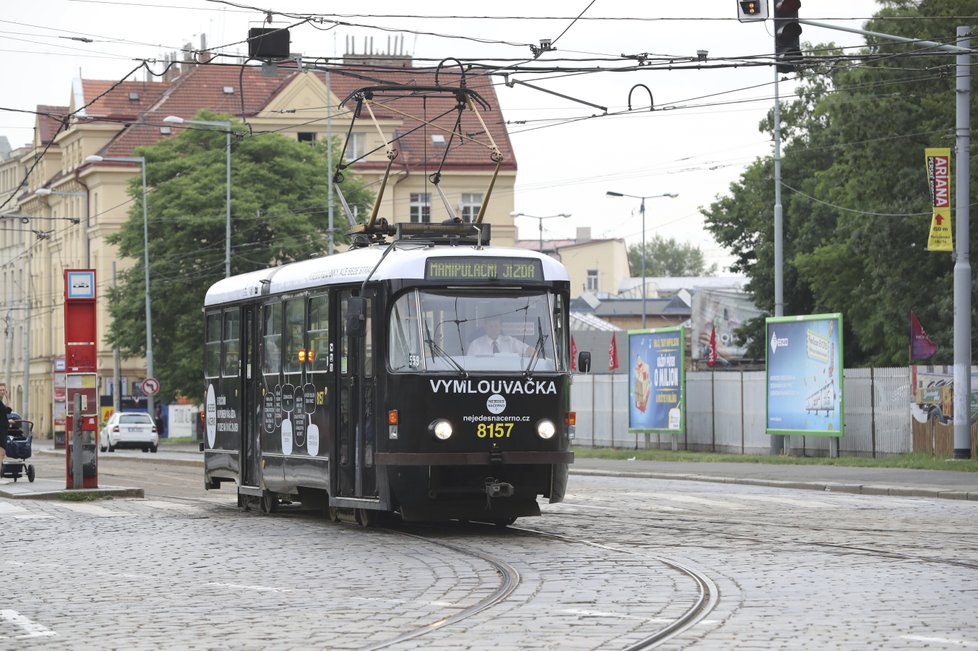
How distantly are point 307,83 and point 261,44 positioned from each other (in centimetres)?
6256

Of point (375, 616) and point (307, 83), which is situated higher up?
point (307, 83)

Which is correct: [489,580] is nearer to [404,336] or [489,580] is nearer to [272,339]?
[404,336]

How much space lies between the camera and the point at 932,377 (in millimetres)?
36469

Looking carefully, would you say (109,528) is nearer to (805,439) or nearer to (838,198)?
(805,439)

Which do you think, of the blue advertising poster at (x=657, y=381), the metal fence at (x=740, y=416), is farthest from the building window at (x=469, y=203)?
the blue advertising poster at (x=657, y=381)

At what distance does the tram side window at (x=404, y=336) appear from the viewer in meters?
17.9

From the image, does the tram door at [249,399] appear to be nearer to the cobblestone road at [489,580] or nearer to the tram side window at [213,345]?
the cobblestone road at [489,580]

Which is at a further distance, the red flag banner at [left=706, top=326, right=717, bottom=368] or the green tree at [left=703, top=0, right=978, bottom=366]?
the red flag banner at [left=706, top=326, right=717, bottom=368]

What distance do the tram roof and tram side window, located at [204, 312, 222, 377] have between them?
1.94 metres

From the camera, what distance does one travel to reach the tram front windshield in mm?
17875

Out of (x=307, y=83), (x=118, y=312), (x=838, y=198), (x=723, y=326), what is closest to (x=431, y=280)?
(x=838, y=198)

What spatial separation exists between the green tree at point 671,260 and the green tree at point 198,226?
121584 millimetres

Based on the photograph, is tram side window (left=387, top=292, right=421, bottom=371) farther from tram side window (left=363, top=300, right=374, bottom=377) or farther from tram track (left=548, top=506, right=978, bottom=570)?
tram track (left=548, top=506, right=978, bottom=570)

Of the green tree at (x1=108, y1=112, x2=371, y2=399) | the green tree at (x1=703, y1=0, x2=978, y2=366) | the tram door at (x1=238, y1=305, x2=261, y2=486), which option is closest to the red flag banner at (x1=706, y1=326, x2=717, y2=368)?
the green tree at (x1=703, y1=0, x2=978, y2=366)
